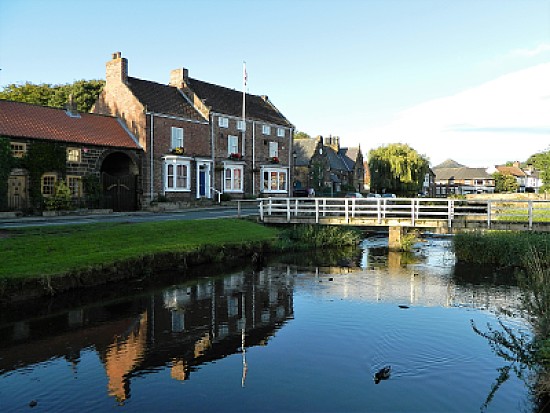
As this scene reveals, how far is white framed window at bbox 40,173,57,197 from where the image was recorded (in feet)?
95.3

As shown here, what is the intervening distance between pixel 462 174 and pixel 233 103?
289 feet

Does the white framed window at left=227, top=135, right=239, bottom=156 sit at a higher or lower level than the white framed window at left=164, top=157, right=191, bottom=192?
higher

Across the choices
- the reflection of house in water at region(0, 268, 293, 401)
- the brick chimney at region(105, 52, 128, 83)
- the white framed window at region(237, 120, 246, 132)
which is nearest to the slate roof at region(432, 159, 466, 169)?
the white framed window at region(237, 120, 246, 132)

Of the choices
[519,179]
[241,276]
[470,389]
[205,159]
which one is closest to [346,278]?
[241,276]

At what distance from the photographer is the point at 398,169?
61688 millimetres

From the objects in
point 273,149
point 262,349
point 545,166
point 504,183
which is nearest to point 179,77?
point 273,149

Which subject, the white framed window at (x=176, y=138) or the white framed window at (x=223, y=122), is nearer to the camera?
the white framed window at (x=176, y=138)

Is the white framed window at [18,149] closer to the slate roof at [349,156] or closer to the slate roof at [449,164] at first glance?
the slate roof at [349,156]

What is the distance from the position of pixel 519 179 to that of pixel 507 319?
126491mm

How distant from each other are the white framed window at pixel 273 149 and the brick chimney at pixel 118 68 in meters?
16.0

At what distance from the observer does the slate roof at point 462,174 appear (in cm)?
11450

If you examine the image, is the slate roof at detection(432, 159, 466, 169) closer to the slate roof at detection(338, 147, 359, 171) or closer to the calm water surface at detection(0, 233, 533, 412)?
the slate roof at detection(338, 147, 359, 171)

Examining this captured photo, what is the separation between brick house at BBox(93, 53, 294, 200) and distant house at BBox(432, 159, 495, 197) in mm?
75405

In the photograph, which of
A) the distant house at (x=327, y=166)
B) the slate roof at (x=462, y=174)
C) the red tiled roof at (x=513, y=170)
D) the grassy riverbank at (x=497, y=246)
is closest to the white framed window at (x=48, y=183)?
the grassy riverbank at (x=497, y=246)
